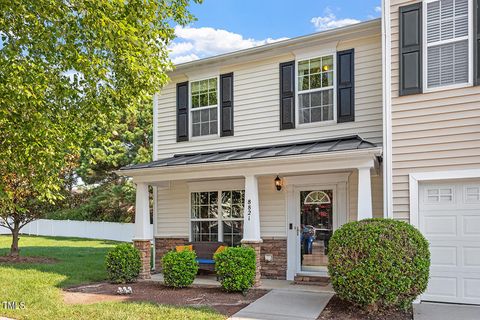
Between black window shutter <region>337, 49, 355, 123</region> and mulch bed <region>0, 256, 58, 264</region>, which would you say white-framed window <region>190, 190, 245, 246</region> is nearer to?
black window shutter <region>337, 49, 355, 123</region>

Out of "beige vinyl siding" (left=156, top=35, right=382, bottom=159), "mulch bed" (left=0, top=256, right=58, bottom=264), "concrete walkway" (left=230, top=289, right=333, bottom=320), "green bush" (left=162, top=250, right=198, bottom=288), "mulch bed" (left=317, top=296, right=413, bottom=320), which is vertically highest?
"beige vinyl siding" (left=156, top=35, right=382, bottom=159)

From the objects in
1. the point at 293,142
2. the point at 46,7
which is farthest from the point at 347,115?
the point at 46,7

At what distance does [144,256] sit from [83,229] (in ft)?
57.7

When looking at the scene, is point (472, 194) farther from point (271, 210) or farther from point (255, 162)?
point (271, 210)

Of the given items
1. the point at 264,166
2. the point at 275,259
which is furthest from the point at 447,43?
the point at 275,259

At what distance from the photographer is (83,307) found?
22.6 ft

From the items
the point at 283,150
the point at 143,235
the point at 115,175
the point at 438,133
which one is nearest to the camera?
the point at 438,133

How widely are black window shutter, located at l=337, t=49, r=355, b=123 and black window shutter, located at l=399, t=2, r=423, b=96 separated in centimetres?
175

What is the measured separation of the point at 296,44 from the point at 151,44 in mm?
3711

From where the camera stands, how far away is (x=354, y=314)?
21.4ft

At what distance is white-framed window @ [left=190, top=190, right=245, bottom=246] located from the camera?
1053cm

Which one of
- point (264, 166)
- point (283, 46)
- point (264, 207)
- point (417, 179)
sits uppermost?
point (283, 46)

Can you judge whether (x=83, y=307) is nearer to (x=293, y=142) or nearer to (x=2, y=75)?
(x=2, y=75)

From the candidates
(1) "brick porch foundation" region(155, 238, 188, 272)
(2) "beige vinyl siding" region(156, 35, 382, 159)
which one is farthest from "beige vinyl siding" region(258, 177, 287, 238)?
(1) "brick porch foundation" region(155, 238, 188, 272)
